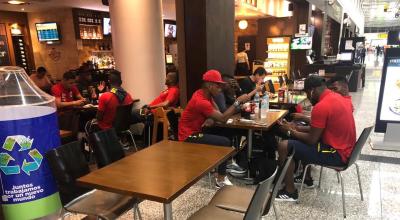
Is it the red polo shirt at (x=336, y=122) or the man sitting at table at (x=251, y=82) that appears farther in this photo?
the man sitting at table at (x=251, y=82)

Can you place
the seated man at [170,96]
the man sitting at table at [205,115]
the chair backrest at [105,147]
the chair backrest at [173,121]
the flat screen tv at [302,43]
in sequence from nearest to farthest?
the chair backrest at [105,147] → the man sitting at table at [205,115] → the chair backrest at [173,121] → the seated man at [170,96] → the flat screen tv at [302,43]

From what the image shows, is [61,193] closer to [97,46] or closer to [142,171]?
[142,171]

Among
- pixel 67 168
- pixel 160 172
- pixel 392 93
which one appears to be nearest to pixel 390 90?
pixel 392 93

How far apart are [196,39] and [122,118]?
1.63 m

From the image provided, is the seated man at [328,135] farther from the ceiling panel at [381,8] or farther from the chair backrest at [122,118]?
the ceiling panel at [381,8]

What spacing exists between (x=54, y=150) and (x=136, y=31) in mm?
3427

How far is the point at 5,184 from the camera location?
2.32 meters

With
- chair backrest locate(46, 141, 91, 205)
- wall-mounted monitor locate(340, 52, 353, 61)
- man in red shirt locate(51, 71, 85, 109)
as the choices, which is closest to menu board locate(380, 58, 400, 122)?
chair backrest locate(46, 141, 91, 205)

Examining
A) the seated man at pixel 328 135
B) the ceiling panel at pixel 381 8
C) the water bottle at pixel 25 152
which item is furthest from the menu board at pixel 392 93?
the ceiling panel at pixel 381 8

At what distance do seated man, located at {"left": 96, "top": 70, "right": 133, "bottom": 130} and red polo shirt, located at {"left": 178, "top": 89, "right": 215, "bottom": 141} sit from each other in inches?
54.5

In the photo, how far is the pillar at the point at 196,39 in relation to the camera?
4633 mm

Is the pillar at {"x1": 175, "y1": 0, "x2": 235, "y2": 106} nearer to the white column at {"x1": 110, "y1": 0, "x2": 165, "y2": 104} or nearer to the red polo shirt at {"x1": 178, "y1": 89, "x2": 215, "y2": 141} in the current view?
the white column at {"x1": 110, "y1": 0, "x2": 165, "y2": 104}

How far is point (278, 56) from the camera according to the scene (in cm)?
1127

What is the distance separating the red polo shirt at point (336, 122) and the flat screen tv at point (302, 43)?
7.79 meters
